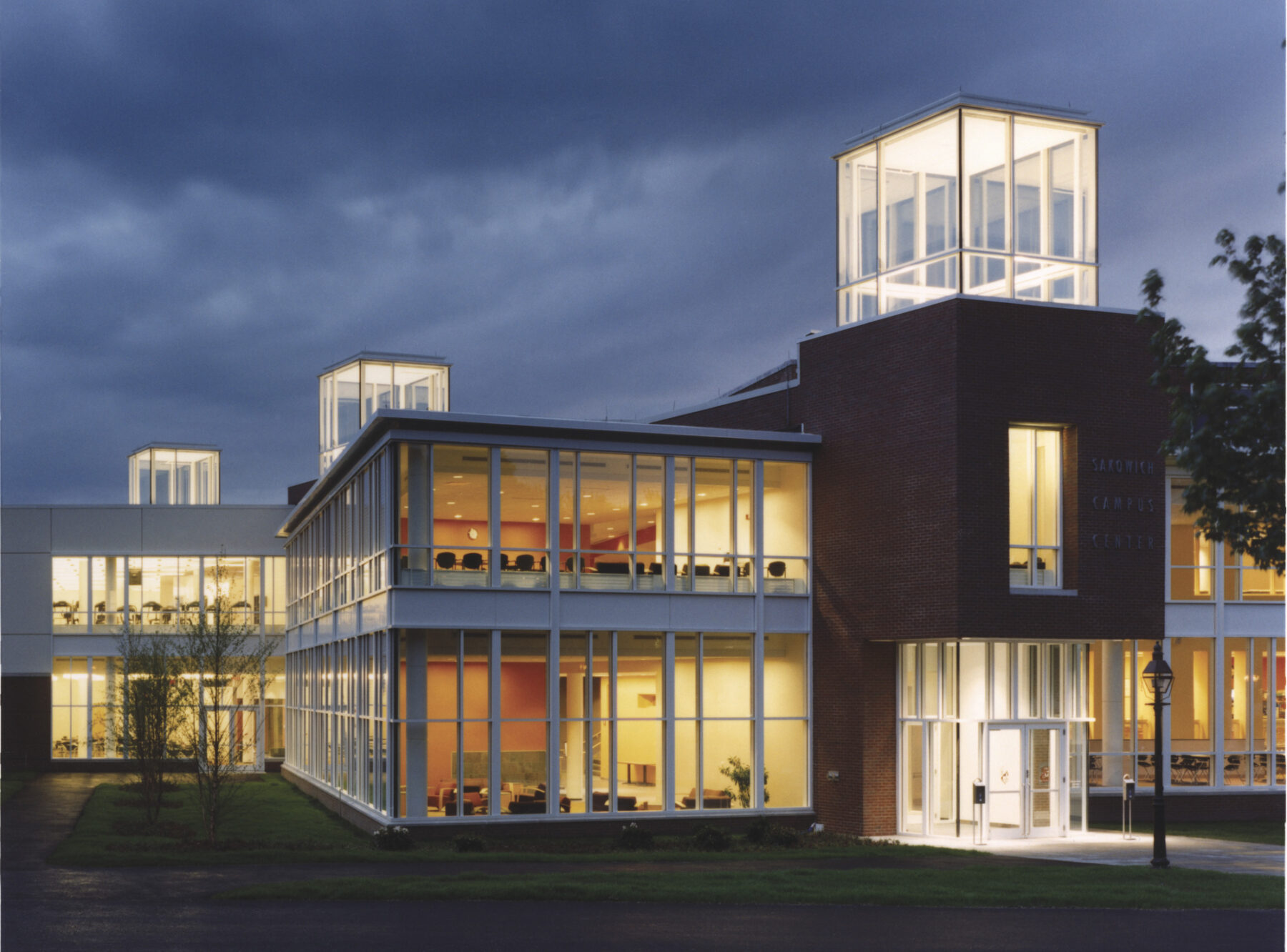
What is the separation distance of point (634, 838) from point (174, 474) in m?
37.1

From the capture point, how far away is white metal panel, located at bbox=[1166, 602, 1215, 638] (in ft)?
94.6

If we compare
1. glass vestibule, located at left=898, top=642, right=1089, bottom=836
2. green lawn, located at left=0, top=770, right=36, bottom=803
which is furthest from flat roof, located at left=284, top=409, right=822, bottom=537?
green lawn, located at left=0, top=770, right=36, bottom=803

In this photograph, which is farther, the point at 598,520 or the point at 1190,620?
the point at 1190,620

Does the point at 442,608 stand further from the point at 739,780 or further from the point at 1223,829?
the point at 1223,829

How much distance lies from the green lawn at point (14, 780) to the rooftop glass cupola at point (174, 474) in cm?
A: 1380

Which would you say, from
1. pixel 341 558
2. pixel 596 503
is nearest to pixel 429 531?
pixel 596 503

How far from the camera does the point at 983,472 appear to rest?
922 inches

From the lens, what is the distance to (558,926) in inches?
581

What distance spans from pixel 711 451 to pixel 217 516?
82.7 feet

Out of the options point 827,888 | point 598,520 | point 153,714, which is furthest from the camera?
point 153,714

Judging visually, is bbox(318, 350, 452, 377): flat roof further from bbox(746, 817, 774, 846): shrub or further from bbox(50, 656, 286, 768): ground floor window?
bbox(746, 817, 774, 846): shrub

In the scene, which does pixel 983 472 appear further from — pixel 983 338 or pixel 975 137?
pixel 975 137

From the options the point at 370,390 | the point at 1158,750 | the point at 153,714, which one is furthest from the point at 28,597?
the point at 1158,750

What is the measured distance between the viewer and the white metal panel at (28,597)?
45.8 m
